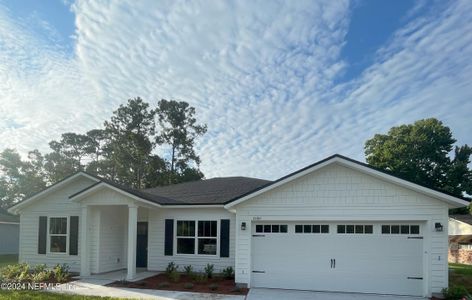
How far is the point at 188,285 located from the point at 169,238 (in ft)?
11.6

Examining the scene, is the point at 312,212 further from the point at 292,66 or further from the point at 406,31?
the point at 406,31

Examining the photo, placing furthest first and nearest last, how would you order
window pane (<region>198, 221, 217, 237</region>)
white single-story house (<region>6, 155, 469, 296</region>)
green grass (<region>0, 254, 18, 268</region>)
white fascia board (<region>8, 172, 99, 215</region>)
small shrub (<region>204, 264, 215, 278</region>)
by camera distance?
1. green grass (<region>0, 254, 18, 268</region>)
2. white fascia board (<region>8, 172, 99, 215</region>)
3. window pane (<region>198, 221, 217, 237</region>)
4. small shrub (<region>204, 264, 215, 278</region>)
5. white single-story house (<region>6, 155, 469, 296</region>)

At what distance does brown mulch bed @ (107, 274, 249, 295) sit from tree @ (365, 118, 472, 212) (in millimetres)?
31750

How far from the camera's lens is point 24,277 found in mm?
14156

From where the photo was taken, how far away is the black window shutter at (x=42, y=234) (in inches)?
677

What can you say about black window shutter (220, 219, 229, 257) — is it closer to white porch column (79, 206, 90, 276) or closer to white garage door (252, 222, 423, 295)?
white garage door (252, 222, 423, 295)

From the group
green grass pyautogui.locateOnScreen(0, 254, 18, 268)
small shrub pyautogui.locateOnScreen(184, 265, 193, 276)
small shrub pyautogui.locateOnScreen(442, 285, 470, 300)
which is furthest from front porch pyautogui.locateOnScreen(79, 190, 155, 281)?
small shrub pyautogui.locateOnScreen(442, 285, 470, 300)

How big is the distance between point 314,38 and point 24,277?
1294cm

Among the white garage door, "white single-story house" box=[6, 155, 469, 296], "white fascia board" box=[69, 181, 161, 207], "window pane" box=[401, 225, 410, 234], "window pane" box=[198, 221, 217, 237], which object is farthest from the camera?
"window pane" box=[198, 221, 217, 237]

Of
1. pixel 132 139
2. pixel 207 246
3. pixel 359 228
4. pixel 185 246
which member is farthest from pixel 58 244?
pixel 132 139

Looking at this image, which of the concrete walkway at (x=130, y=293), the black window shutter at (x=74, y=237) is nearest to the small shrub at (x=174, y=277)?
the concrete walkway at (x=130, y=293)

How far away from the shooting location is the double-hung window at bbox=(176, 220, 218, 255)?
15.9 m

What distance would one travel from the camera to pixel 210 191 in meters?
18.4

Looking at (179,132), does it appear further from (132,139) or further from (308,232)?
(308,232)
